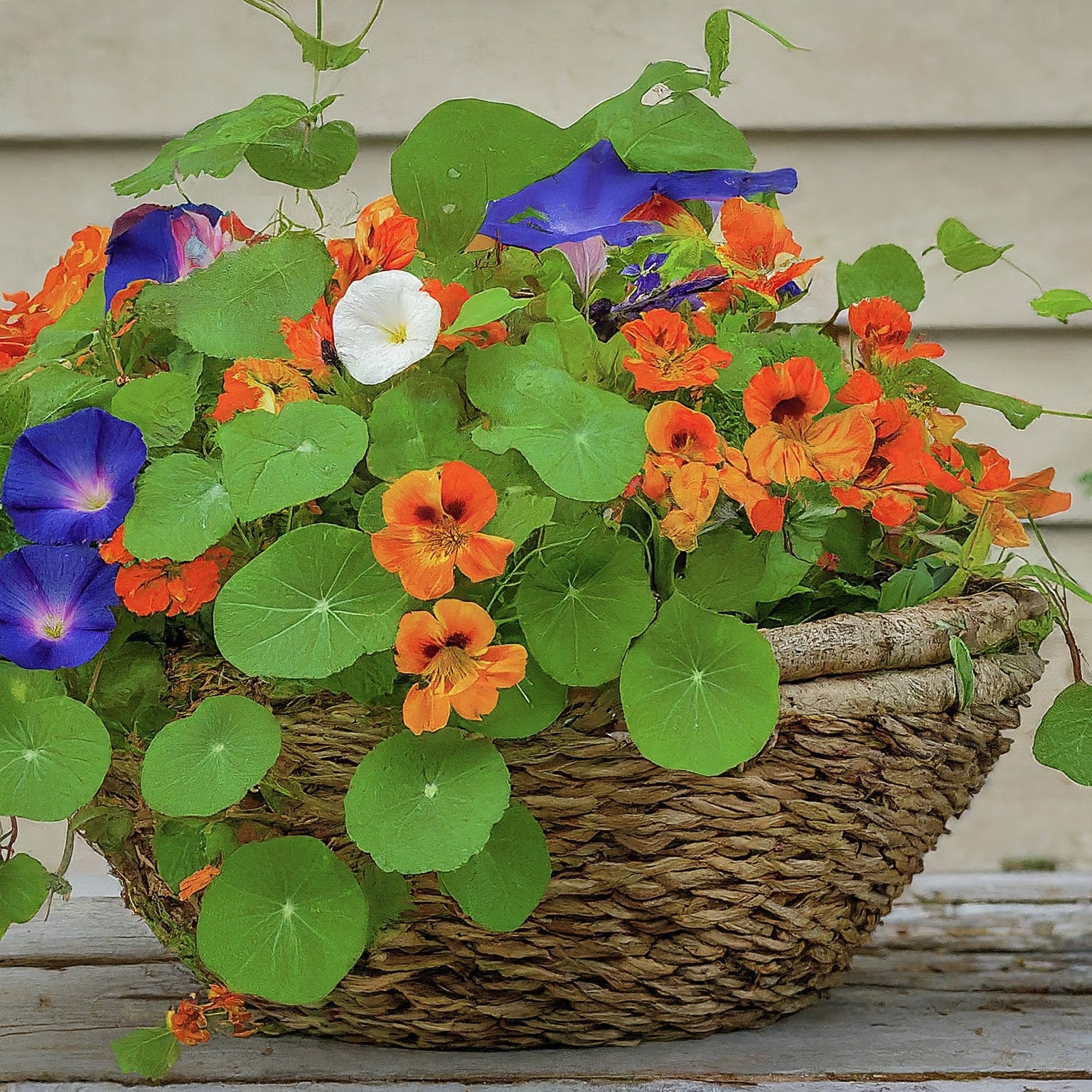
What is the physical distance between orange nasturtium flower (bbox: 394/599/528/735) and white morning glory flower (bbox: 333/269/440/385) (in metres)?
0.11

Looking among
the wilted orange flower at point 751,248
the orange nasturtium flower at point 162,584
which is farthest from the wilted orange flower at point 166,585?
the wilted orange flower at point 751,248

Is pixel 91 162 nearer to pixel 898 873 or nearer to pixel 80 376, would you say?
pixel 80 376

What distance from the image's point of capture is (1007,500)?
648 millimetres

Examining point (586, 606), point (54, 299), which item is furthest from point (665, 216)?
Result: point (54, 299)

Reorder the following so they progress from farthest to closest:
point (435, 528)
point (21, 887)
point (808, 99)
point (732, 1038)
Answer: point (808, 99), point (732, 1038), point (21, 887), point (435, 528)

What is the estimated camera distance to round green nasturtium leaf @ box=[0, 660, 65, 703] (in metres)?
0.55

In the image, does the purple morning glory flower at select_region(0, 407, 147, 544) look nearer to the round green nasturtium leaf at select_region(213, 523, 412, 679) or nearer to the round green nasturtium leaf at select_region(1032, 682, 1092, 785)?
the round green nasturtium leaf at select_region(213, 523, 412, 679)

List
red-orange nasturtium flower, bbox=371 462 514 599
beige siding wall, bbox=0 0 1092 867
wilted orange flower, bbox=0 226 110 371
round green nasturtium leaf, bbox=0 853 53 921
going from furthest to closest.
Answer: beige siding wall, bbox=0 0 1092 867 < wilted orange flower, bbox=0 226 110 371 < round green nasturtium leaf, bbox=0 853 53 921 < red-orange nasturtium flower, bbox=371 462 514 599

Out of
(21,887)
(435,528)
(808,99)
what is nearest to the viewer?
(435,528)

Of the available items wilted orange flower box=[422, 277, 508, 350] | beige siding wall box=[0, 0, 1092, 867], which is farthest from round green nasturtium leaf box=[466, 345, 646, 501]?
beige siding wall box=[0, 0, 1092, 867]

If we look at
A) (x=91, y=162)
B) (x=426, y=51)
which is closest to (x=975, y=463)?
(x=426, y=51)

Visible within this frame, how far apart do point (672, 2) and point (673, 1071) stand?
1.24 m

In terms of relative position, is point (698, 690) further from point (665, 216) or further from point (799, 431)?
point (665, 216)

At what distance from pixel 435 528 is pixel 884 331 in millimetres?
307
